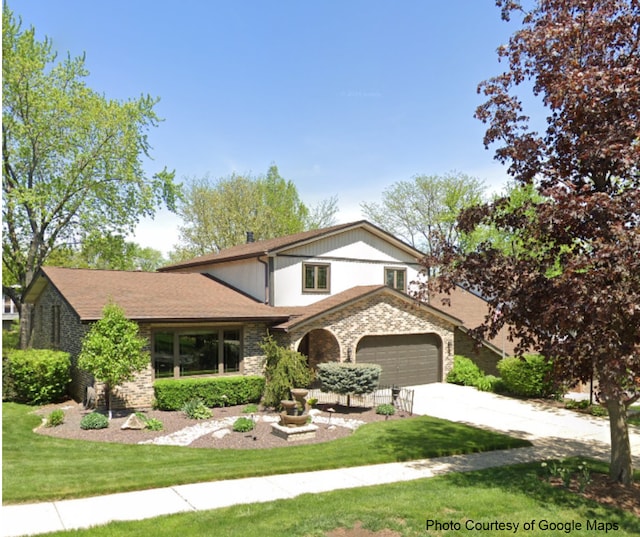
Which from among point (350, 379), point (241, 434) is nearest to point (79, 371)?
point (241, 434)

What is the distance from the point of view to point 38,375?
683 inches

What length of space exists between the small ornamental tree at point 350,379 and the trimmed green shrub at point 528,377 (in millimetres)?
6773

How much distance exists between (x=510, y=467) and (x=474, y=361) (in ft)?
53.2

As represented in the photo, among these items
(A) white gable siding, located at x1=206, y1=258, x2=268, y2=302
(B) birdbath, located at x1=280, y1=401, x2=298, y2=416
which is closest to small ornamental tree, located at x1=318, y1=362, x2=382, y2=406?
(B) birdbath, located at x1=280, y1=401, x2=298, y2=416

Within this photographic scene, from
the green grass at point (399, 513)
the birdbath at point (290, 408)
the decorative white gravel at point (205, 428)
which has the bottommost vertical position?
the decorative white gravel at point (205, 428)

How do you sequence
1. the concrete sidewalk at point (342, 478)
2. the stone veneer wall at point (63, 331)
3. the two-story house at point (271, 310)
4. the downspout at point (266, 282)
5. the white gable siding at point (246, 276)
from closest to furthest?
the concrete sidewalk at point (342, 478), the two-story house at point (271, 310), the stone veneer wall at point (63, 331), the downspout at point (266, 282), the white gable siding at point (246, 276)

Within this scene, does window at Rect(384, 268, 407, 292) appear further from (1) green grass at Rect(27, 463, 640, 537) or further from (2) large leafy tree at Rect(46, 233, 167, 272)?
(2) large leafy tree at Rect(46, 233, 167, 272)

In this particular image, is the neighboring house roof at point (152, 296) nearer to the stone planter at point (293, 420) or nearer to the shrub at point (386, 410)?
the shrub at point (386, 410)

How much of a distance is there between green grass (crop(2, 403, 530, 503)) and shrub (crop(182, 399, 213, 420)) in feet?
10.9

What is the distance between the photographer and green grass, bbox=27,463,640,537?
705 cm

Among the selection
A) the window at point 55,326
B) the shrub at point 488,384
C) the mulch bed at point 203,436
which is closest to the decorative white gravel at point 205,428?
the mulch bed at point 203,436

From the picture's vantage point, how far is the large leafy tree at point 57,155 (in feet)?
93.1

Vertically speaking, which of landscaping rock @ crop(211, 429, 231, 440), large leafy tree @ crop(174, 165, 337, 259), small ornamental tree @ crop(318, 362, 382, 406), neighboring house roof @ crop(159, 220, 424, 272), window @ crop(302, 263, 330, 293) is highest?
large leafy tree @ crop(174, 165, 337, 259)

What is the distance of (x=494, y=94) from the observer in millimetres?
9719
